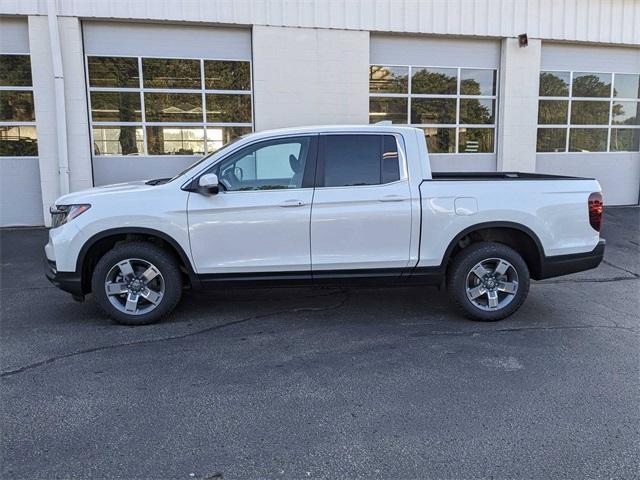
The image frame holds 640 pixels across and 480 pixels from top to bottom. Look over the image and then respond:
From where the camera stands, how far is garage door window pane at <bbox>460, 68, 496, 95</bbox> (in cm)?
1192

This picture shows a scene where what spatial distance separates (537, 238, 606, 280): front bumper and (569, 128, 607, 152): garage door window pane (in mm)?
8681

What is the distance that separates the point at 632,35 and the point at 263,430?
1345 centimetres

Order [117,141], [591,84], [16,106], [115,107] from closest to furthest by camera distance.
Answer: [16,106] → [115,107] → [117,141] → [591,84]

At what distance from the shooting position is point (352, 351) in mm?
4434

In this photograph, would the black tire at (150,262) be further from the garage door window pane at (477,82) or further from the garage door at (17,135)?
the garage door window pane at (477,82)

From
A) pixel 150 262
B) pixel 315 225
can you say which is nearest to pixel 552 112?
pixel 315 225

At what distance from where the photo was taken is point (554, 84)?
12438mm

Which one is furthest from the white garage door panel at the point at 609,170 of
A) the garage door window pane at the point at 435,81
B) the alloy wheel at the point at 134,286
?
the alloy wheel at the point at 134,286

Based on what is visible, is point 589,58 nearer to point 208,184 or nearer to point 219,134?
point 219,134

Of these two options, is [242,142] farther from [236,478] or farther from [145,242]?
[236,478]

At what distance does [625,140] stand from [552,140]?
7.30 feet

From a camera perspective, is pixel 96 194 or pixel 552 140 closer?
pixel 96 194

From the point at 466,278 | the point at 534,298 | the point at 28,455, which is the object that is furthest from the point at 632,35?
the point at 28,455

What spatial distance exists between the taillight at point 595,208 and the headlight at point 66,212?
16.0 feet
